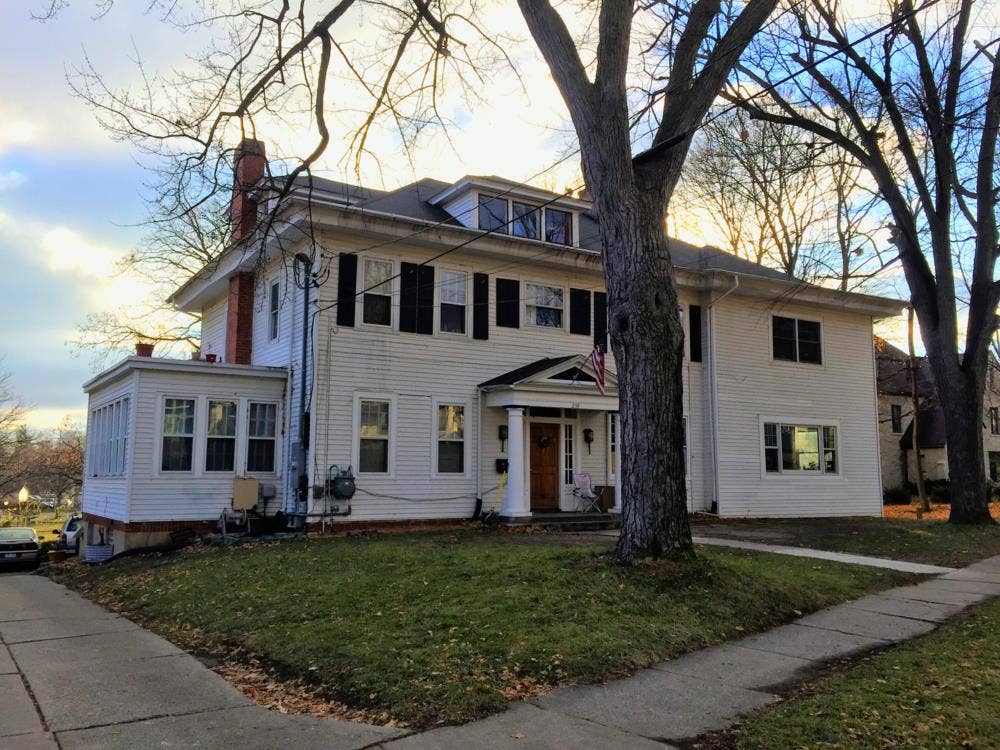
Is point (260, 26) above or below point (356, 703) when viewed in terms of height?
above

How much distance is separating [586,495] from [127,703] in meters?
12.3

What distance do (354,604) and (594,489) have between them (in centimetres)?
1004

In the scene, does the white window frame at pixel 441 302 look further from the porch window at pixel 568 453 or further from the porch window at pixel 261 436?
the porch window at pixel 261 436

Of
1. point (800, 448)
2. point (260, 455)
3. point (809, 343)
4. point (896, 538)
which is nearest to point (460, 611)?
point (260, 455)

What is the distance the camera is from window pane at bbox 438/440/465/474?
1568cm

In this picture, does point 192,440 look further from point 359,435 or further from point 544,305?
point 544,305

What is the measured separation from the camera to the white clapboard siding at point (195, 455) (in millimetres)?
14023

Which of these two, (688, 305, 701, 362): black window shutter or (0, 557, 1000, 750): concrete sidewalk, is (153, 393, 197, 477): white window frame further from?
(688, 305, 701, 362): black window shutter

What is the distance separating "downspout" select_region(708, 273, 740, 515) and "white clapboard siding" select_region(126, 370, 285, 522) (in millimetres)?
10147

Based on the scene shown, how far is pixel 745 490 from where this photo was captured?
18906 millimetres

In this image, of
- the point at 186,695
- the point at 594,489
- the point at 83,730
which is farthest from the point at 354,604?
the point at 594,489

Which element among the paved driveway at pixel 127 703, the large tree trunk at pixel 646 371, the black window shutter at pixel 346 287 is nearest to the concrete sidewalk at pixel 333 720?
the paved driveway at pixel 127 703

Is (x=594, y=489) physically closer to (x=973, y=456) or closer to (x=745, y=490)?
(x=745, y=490)

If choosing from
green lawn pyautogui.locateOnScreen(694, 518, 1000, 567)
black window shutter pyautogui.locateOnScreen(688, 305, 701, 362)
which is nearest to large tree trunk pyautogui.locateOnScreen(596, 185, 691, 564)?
green lawn pyautogui.locateOnScreen(694, 518, 1000, 567)
